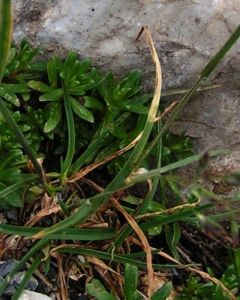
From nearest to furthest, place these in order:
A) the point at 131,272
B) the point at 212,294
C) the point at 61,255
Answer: the point at 131,272
the point at 61,255
the point at 212,294

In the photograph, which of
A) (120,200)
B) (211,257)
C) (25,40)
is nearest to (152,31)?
(25,40)

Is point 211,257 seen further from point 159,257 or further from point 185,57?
point 185,57

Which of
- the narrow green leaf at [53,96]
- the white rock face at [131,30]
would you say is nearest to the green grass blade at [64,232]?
the narrow green leaf at [53,96]

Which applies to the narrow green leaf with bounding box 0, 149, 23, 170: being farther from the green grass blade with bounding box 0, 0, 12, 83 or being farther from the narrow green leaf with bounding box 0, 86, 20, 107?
the green grass blade with bounding box 0, 0, 12, 83

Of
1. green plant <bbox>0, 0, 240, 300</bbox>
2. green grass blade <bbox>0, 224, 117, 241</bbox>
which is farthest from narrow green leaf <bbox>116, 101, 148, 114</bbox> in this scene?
green grass blade <bbox>0, 224, 117, 241</bbox>

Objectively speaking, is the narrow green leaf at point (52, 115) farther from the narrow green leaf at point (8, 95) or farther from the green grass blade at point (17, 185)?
the green grass blade at point (17, 185)
